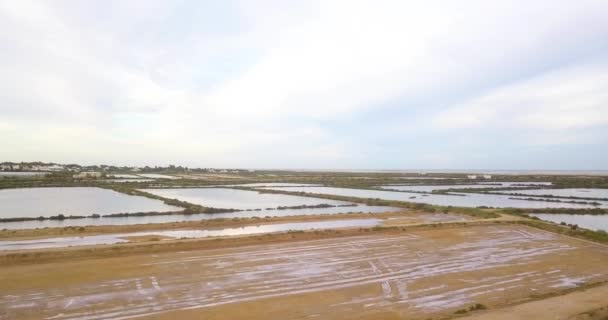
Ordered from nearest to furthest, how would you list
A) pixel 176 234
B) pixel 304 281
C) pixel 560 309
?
pixel 560 309 < pixel 304 281 < pixel 176 234

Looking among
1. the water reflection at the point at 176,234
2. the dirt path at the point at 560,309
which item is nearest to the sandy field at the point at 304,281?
the dirt path at the point at 560,309

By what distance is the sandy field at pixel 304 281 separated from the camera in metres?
8.09

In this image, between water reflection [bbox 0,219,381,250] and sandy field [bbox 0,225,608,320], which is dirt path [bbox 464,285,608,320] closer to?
sandy field [bbox 0,225,608,320]

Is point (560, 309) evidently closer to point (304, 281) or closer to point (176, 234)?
point (304, 281)

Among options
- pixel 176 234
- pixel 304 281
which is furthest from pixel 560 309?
pixel 176 234

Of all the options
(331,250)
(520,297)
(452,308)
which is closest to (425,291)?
(452,308)

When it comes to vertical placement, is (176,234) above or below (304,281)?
above

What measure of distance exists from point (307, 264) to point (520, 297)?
539cm

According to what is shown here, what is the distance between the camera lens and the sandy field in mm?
8086

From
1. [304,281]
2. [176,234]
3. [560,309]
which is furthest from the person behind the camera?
[176,234]

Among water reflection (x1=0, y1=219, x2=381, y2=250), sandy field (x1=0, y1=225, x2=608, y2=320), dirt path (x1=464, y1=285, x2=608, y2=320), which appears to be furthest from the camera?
water reflection (x1=0, y1=219, x2=381, y2=250)

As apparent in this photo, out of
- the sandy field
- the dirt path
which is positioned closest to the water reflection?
the sandy field

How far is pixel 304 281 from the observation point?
393 inches

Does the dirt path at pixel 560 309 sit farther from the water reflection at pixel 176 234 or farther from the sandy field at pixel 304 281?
the water reflection at pixel 176 234
